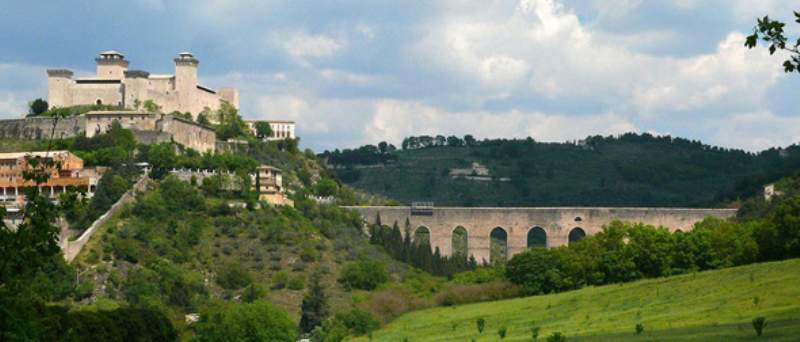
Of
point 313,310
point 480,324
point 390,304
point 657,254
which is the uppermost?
point 657,254

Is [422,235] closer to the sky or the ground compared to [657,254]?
closer to the sky

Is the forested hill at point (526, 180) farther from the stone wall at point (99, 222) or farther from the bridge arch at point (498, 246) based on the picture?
the stone wall at point (99, 222)

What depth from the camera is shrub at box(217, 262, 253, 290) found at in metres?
97.6

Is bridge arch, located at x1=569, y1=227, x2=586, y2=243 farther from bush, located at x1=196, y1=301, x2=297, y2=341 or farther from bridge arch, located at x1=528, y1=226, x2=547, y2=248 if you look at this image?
bush, located at x1=196, y1=301, x2=297, y2=341

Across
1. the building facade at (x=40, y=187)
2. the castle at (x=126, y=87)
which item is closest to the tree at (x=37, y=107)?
the castle at (x=126, y=87)

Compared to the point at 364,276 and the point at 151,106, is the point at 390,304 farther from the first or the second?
the point at 151,106

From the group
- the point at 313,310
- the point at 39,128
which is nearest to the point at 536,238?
the point at 39,128

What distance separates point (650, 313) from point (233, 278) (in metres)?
46.5

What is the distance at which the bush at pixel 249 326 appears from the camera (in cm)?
7388

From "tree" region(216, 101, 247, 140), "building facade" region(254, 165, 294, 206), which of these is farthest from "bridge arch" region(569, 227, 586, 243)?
"tree" region(216, 101, 247, 140)

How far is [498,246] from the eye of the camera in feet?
479

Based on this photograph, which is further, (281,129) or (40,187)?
(281,129)

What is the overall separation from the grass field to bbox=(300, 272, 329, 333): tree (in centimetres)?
676

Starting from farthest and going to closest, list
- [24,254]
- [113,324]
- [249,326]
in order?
[249,326] < [113,324] < [24,254]
